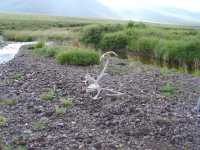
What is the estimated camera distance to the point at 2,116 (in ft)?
42.5

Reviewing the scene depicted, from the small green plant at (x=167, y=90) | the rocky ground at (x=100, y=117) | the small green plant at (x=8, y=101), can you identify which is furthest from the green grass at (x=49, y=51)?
the small green plant at (x=8, y=101)

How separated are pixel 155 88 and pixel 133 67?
728 centimetres

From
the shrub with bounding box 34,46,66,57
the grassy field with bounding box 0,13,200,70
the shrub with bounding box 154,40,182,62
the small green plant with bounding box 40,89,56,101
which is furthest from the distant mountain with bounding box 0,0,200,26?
the small green plant with bounding box 40,89,56,101

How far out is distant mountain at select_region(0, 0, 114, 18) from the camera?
109812 millimetres

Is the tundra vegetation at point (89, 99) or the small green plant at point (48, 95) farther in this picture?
the small green plant at point (48, 95)

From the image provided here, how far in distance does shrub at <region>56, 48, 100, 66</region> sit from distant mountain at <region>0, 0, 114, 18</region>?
7961 cm

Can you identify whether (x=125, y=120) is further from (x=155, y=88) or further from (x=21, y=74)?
(x=21, y=74)

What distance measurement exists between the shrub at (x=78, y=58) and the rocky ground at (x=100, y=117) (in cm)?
590

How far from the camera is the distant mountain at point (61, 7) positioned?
360ft

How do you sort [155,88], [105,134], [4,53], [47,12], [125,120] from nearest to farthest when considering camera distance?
[105,134], [125,120], [155,88], [4,53], [47,12]

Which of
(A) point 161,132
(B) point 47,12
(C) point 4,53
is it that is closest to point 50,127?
(A) point 161,132

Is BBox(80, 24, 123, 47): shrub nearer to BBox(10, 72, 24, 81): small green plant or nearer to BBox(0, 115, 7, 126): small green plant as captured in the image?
BBox(10, 72, 24, 81): small green plant

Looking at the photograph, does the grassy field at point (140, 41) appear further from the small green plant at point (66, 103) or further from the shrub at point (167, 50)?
the small green plant at point (66, 103)

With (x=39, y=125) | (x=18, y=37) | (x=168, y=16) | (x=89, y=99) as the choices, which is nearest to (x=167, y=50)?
(x=89, y=99)
